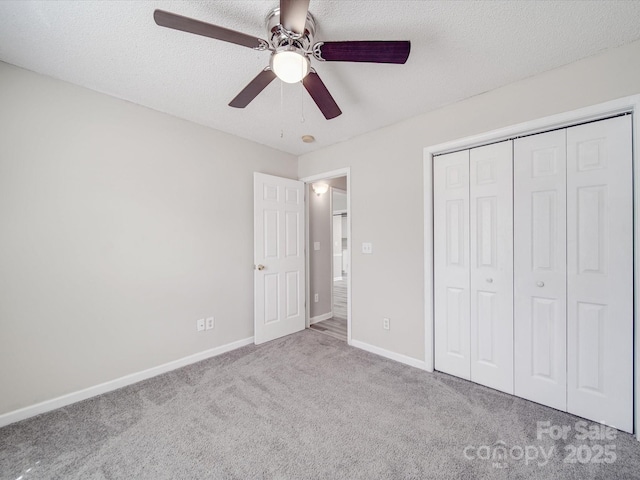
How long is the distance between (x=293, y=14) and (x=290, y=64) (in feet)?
0.70

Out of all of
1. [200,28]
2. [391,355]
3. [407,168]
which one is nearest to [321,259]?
[391,355]

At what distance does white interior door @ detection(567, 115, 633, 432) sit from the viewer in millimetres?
1741

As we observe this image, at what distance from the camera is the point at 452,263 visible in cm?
250

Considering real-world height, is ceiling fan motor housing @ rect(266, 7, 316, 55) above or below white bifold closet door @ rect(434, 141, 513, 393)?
above

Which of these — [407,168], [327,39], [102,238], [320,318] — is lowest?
[320,318]

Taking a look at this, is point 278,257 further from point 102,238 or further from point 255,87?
point 255,87

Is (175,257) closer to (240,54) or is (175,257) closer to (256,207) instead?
(256,207)

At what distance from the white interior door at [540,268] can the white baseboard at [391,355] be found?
2.50 ft

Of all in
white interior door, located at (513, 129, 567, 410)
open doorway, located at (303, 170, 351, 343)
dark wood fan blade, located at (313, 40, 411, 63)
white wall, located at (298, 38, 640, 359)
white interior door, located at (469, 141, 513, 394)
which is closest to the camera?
dark wood fan blade, located at (313, 40, 411, 63)

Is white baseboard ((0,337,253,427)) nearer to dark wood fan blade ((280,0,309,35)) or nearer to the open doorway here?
the open doorway

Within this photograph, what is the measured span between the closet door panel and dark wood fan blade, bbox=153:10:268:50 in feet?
6.17

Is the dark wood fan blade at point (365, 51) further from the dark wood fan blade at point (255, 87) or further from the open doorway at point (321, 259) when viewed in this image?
the open doorway at point (321, 259)

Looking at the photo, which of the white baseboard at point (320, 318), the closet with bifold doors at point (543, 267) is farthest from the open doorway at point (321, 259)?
the closet with bifold doors at point (543, 267)

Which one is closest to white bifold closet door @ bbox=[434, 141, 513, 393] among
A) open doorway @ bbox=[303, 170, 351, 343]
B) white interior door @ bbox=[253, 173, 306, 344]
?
open doorway @ bbox=[303, 170, 351, 343]
